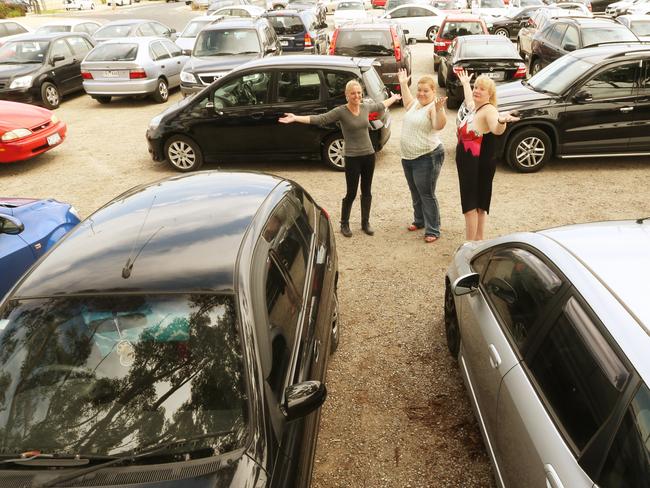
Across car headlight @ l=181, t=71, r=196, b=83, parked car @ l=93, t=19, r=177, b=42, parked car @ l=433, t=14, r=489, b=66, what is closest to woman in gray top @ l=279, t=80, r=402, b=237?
car headlight @ l=181, t=71, r=196, b=83

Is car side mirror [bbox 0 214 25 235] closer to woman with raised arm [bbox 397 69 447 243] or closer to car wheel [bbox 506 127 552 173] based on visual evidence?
woman with raised arm [bbox 397 69 447 243]

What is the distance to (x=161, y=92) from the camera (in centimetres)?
1331

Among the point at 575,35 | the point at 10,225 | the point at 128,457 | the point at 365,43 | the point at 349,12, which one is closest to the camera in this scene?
the point at 128,457

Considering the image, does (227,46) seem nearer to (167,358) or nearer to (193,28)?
(193,28)

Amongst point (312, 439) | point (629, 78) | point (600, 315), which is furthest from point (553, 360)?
point (629, 78)

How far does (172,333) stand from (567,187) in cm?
677

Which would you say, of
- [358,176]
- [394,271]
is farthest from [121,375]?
[358,176]

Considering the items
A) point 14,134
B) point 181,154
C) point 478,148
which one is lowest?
point 181,154

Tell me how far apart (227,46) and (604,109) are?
26.8ft

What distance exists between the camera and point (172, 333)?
2.47 metres

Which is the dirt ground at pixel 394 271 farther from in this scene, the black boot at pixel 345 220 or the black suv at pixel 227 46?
the black suv at pixel 227 46

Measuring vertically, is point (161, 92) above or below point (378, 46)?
below

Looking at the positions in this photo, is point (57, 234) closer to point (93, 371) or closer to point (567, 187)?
point (93, 371)

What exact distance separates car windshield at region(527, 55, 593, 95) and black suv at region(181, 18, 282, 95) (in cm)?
604
